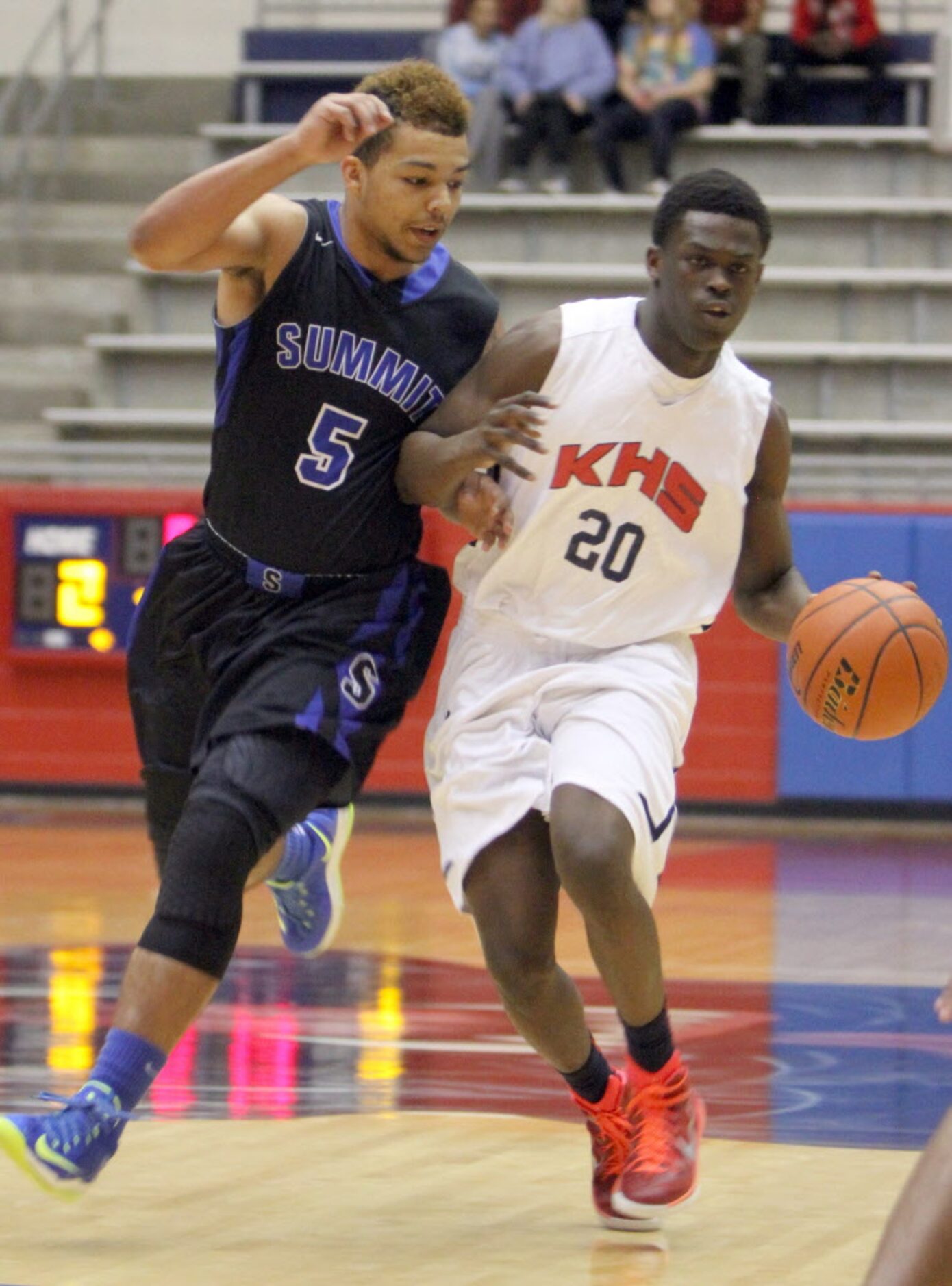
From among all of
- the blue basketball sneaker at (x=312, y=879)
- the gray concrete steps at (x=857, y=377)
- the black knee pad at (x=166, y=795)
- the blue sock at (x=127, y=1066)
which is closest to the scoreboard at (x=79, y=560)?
the gray concrete steps at (x=857, y=377)

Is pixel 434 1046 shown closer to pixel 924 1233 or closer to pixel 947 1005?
pixel 947 1005

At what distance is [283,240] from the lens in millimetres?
4078

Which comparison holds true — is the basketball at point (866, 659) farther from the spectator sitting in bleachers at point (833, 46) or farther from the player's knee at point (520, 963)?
the spectator sitting in bleachers at point (833, 46)

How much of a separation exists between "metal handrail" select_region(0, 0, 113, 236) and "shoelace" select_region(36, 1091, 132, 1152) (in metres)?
11.2

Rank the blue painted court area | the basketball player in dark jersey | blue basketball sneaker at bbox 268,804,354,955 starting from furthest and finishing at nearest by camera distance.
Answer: the blue painted court area
blue basketball sneaker at bbox 268,804,354,955
the basketball player in dark jersey

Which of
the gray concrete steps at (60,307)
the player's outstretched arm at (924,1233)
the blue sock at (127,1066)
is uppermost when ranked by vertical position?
the player's outstretched arm at (924,1233)

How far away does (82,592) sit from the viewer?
1090cm

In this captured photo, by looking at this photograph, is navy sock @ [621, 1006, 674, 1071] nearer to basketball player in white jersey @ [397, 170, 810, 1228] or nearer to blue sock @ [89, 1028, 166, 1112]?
basketball player in white jersey @ [397, 170, 810, 1228]

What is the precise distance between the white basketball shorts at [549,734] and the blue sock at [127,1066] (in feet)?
2.01

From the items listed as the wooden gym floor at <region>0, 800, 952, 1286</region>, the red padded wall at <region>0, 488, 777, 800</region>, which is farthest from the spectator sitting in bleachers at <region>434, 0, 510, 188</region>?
the wooden gym floor at <region>0, 800, 952, 1286</region>

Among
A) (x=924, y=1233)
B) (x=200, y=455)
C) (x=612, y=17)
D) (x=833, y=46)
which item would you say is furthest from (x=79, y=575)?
(x=924, y=1233)

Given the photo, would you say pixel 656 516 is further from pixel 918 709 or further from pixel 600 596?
pixel 918 709

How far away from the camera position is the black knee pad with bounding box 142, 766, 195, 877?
4.34 m

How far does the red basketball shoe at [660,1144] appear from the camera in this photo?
3.83m
